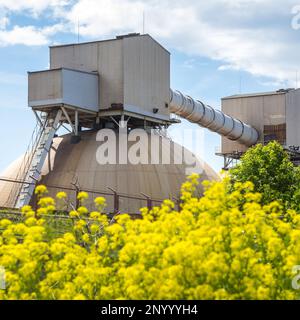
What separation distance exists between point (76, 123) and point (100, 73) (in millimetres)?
3836

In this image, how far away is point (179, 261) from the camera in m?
12.6

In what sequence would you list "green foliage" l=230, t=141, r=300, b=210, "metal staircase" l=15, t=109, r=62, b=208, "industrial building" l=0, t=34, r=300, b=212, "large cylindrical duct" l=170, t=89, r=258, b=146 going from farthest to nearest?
"large cylindrical duct" l=170, t=89, r=258, b=146
"green foliage" l=230, t=141, r=300, b=210
"industrial building" l=0, t=34, r=300, b=212
"metal staircase" l=15, t=109, r=62, b=208

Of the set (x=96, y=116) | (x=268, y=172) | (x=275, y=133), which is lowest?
(x=268, y=172)

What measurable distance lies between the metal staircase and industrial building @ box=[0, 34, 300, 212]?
62 millimetres

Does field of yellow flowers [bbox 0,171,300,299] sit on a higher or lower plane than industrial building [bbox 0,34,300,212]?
lower

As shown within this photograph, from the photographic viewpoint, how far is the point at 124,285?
1359 cm

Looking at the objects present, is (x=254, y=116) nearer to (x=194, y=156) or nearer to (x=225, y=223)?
(x=194, y=156)

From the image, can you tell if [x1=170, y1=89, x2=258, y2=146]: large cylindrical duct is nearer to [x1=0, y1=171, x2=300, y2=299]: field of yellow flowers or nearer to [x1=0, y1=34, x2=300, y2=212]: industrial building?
[x1=0, y1=34, x2=300, y2=212]: industrial building

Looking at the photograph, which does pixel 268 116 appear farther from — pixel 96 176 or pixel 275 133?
pixel 96 176

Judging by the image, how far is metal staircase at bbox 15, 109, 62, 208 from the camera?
135 ft

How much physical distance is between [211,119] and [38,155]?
68.4 ft

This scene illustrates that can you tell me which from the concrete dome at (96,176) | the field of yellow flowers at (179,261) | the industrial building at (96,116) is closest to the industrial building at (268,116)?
the industrial building at (96,116)

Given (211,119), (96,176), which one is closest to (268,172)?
(96,176)

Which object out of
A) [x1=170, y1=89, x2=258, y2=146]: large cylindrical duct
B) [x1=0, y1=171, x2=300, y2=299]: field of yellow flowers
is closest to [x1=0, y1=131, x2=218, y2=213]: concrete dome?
[x1=170, y1=89, x2=258, y2=146]: large cylindrical duct
